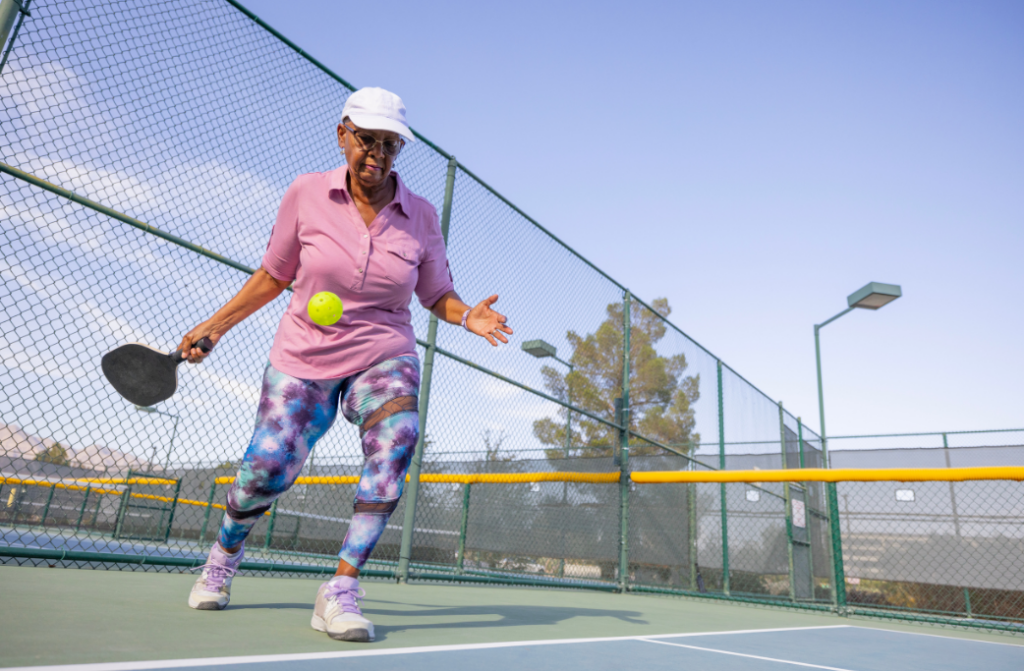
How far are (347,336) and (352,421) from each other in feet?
1.01

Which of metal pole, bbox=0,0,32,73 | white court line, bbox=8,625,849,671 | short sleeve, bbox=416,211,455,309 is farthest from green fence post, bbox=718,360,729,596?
metal pole, bbox=0,0,32,73

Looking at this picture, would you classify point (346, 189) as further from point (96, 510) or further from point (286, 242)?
point (96, 510)

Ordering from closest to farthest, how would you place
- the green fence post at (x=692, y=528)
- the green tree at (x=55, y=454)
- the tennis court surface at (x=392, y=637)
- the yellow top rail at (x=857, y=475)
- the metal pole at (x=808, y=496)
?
the tennis court surface at (x=392, y=637)
the green tree at (x=55, y=454)
the yellow top rail at (x=857, y=475)
the green fence post at (x=692, y=528)
the metal pole at (x=808, y=496)

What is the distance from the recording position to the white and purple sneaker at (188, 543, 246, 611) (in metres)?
2.21

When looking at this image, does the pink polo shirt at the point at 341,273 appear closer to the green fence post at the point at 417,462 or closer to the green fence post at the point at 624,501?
the green fence post at the point at 417,462

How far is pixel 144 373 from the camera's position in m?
2.40

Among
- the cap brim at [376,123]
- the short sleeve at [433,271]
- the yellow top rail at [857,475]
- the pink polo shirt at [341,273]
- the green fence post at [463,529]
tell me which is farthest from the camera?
the green fence post at [463,529]

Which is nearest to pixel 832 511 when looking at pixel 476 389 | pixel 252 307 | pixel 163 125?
pixel 476 389

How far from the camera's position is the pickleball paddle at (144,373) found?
7.84ft

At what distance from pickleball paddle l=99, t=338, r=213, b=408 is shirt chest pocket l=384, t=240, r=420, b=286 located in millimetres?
886

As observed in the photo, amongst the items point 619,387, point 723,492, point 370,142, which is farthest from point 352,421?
point 723,492

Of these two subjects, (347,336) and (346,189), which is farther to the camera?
(346,189)

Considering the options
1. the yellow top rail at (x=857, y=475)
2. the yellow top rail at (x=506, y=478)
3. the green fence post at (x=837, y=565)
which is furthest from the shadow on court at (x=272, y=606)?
the green fence post at (x=837, y=565)

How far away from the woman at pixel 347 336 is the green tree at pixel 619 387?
4.49m
